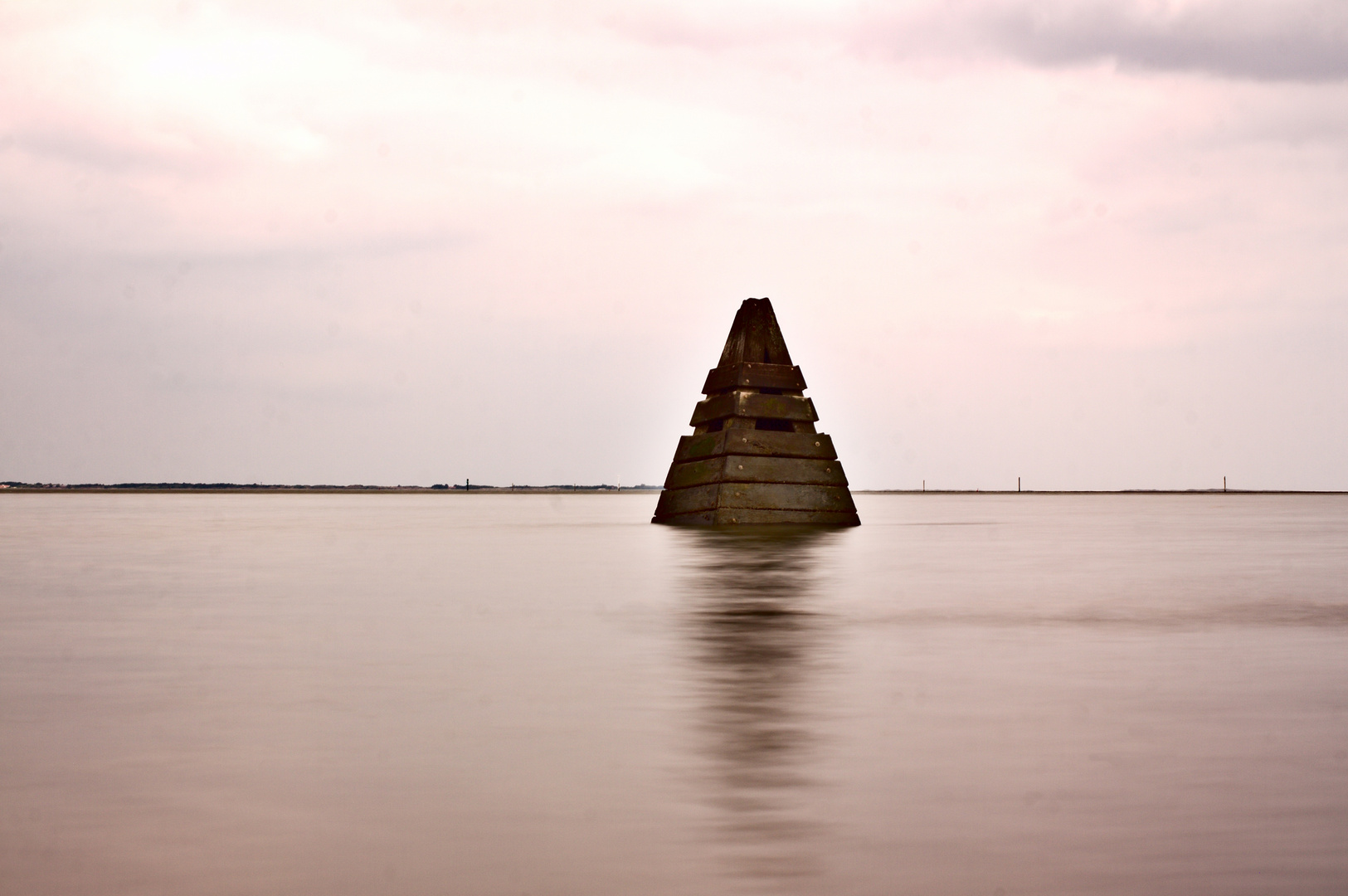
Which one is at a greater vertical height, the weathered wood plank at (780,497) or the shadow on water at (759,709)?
the weathered wood plank at (780,497)

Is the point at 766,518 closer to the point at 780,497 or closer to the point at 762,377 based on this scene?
the point at 780,497

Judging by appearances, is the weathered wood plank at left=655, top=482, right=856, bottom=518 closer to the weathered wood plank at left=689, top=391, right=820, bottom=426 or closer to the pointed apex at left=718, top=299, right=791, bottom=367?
→ the weathered wood plank at left=689, top=391, right=820, bottom=426

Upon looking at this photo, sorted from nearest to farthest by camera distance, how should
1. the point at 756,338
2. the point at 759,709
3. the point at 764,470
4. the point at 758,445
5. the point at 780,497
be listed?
the point at 759,709
the point at 758,445
the point at 764,470
the point at 780,497
the point at 756,338

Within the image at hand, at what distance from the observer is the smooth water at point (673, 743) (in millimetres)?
5691

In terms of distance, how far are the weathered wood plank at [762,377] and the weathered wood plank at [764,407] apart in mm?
280

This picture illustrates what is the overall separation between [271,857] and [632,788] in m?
2.08

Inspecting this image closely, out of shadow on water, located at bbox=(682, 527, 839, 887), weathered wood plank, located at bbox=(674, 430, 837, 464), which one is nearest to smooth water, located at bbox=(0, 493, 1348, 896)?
shadow on water, located at bbox=(682, 527, 839, 887)

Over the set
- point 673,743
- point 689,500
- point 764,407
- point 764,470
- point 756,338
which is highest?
point 756,338

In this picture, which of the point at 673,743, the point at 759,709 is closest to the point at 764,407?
the point at 759,709

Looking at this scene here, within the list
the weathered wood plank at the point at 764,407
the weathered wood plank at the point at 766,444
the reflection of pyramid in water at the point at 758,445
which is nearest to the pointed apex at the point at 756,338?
the reflection of pyramid in water at the point at 758,445

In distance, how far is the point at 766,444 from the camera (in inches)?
1644

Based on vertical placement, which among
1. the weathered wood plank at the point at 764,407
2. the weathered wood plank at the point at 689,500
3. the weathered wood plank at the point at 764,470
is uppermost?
the weathered wood plank at the point at 764,407

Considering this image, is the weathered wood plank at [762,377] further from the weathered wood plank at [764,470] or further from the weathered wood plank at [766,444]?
the weathered wood plank at [764,470]

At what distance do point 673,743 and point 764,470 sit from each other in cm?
3341
